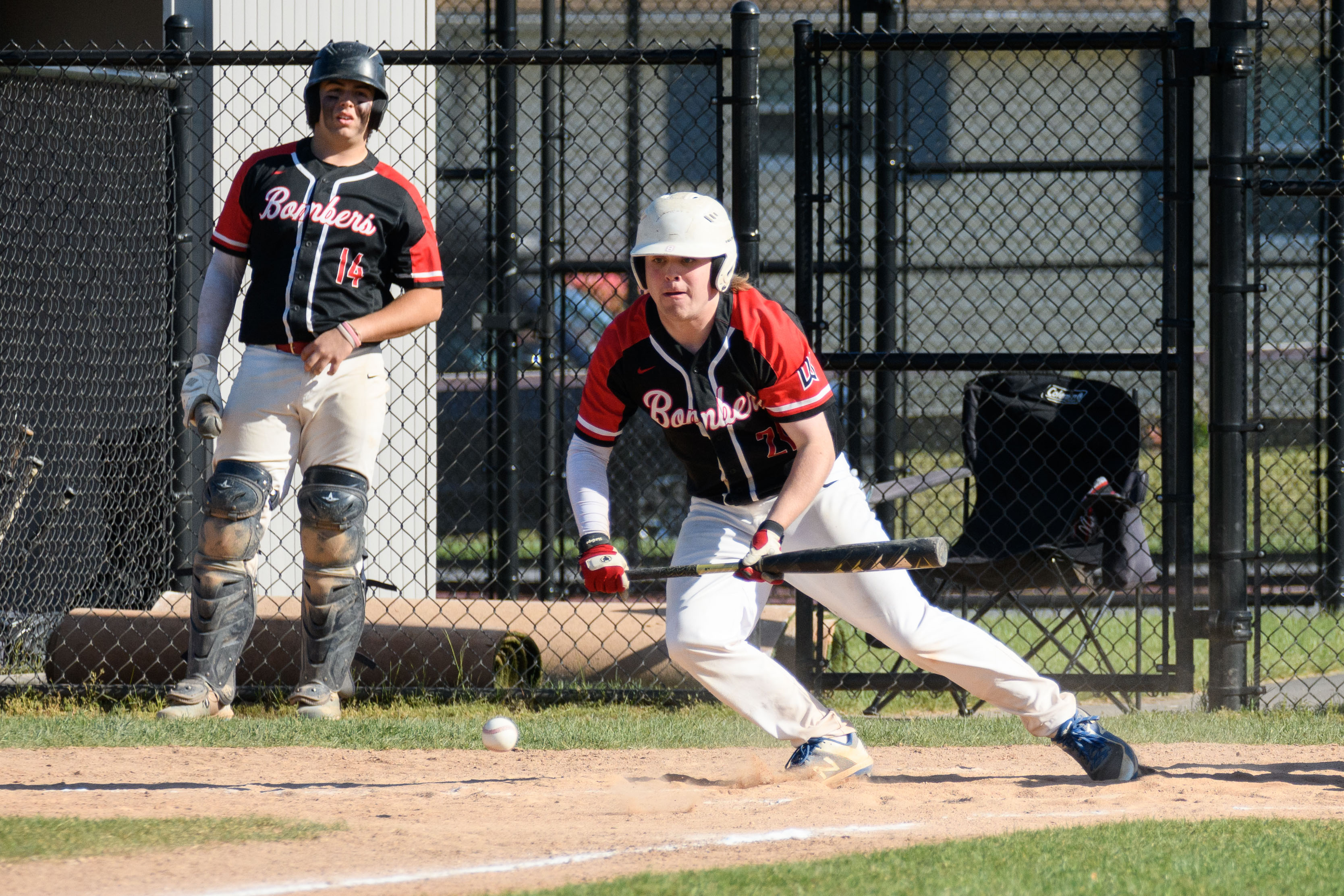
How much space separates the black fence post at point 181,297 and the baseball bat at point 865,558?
2990mm

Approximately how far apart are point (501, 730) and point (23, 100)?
351cm

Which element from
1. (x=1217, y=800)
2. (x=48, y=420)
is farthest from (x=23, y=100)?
(x=1217, y=800)

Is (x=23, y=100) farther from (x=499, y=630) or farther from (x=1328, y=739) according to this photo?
(x=1328, y=739)

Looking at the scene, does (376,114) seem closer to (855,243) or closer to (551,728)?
(551,728)

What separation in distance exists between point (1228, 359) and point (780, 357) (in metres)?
2.18

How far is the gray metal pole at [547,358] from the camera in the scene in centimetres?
696

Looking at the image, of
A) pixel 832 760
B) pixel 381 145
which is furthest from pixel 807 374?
pixel 381 145

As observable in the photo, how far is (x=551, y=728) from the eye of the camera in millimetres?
5266

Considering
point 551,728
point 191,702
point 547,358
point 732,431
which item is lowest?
point 551,728

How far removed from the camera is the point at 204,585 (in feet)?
16.9

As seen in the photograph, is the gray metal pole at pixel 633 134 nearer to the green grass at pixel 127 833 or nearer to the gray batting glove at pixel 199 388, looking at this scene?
the gray batting glove at pixel 199 388

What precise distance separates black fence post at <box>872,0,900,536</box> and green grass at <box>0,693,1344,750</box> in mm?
2009

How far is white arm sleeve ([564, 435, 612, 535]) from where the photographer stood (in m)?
4.29

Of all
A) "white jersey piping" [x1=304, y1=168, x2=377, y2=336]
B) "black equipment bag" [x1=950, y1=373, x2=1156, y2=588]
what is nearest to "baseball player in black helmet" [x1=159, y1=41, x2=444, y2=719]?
"white jersey piping" [x1=304, y1=168, x2=377, y2=336]
